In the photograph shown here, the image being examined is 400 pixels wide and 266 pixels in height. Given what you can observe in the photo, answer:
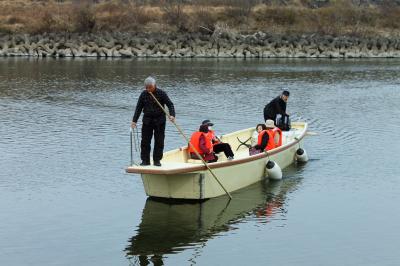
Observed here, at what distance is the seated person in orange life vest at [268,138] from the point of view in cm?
2203

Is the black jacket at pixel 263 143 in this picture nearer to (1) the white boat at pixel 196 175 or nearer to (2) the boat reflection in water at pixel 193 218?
(1) the white boat at pixel 196 175

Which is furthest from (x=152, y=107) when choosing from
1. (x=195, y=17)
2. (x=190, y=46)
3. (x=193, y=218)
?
(x=195, y=17)

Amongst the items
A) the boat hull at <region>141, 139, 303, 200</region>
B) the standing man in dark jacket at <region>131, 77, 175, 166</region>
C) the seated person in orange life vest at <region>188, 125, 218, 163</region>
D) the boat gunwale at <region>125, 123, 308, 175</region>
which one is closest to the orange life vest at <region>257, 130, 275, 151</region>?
the boat gunwale at <region>125, 123, 308, 175</region>

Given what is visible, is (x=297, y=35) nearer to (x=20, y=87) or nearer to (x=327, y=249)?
(x=20, y=87)

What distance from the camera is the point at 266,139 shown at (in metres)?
22.1

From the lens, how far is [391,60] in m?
73.1

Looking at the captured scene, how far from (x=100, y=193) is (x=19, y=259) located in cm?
528

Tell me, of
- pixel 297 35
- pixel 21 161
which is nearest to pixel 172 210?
pixel 21 161

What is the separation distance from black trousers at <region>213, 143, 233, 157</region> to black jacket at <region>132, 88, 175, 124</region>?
255 cm

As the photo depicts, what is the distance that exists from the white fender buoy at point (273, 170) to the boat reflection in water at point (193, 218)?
0.51 metres

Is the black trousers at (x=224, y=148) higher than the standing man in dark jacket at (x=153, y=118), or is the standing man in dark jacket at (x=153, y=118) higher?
the standing man in dark jacket at (x=153, y=118)

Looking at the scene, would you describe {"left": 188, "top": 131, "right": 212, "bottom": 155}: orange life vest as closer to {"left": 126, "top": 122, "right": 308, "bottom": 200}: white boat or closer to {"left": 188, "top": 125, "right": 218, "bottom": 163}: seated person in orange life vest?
{"left": 188, "top": 125, "right": 218, "bottom": 163}: seated person in orange life vest

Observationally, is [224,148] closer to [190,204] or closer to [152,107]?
[190,204]

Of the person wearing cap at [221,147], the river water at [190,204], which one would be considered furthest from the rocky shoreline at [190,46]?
the person wearing cap at [221,147]
